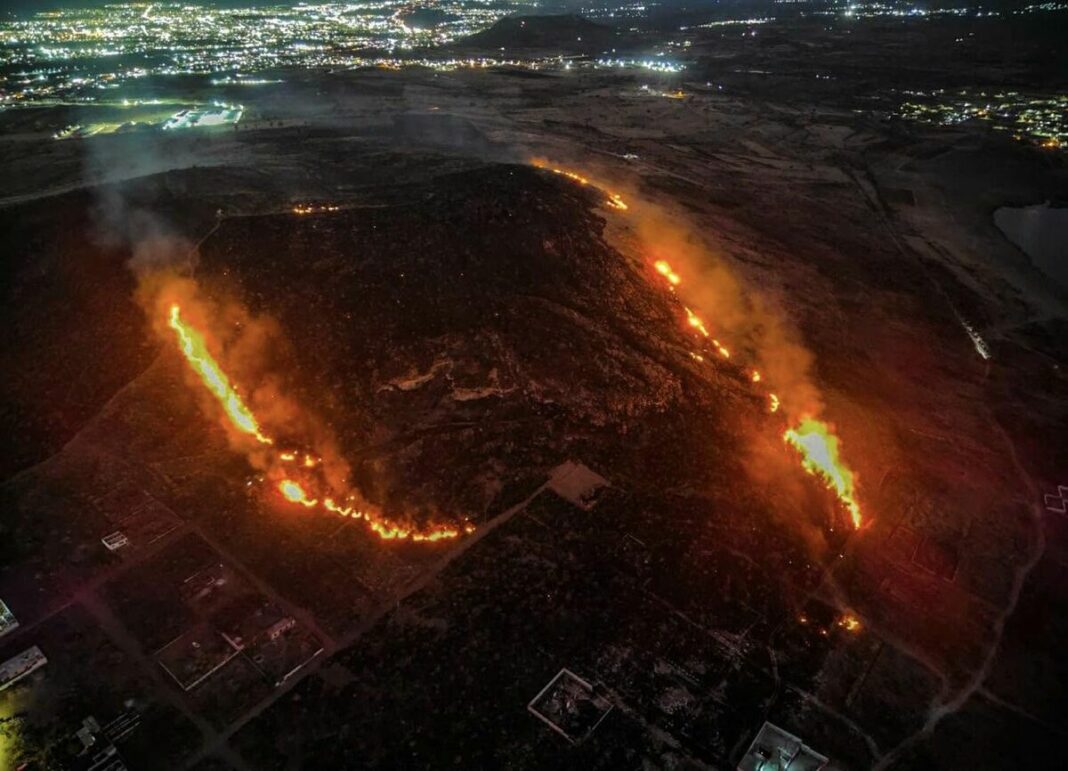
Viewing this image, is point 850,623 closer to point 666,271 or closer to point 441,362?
point 441,362

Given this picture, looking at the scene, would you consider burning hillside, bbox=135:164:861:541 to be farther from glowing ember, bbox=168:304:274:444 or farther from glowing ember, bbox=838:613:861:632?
glowing ember, bbox=838:613:861:632

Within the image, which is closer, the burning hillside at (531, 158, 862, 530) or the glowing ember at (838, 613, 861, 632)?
the glowing ember at (838, 613, 861, 632)

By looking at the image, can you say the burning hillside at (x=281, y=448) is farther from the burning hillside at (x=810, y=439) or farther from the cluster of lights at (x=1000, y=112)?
the cluster of lights at (x=1000, y=112)

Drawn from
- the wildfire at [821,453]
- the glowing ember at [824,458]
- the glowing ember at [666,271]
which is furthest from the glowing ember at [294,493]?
the glowing ember at [666,271]

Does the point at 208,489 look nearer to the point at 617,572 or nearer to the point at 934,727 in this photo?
the point at 617,572

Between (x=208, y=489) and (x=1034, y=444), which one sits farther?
(x=1034, y=444)

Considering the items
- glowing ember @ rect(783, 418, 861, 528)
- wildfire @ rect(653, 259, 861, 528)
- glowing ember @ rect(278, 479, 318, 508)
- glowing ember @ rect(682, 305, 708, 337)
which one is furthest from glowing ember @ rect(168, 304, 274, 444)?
glowing ember @ rect(783, 418, 861, 528)

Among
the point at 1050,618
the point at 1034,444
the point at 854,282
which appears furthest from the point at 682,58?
the point at 1050,618
